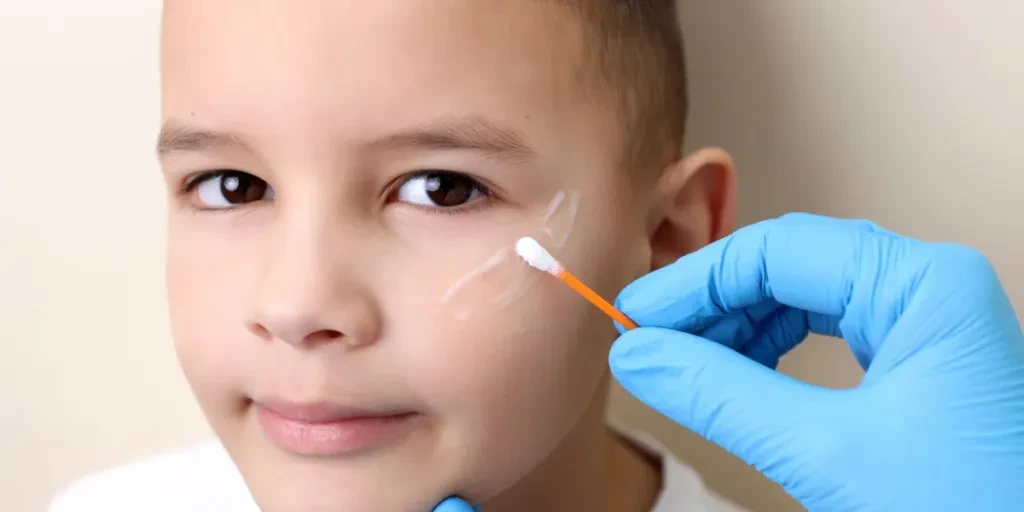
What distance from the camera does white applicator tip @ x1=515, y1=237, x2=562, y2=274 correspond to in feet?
2.33

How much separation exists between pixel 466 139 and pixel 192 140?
0.27 m

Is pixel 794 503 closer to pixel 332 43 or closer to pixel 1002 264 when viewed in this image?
pixel 1002 264

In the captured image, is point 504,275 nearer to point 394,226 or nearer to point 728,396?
point 394,226

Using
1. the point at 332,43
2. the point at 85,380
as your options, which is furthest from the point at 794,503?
the point at 85,380

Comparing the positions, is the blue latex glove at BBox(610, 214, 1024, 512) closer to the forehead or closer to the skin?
the skin

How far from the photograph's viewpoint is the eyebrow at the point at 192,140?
0.71m

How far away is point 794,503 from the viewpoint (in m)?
1.21

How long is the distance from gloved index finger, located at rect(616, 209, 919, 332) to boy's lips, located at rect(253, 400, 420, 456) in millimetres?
243

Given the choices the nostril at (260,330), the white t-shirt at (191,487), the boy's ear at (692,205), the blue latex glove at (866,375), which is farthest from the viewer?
the white t-shirt at (191,487)

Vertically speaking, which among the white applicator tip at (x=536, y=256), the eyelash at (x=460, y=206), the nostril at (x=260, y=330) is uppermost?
the eyelash at (x=460, y=206)

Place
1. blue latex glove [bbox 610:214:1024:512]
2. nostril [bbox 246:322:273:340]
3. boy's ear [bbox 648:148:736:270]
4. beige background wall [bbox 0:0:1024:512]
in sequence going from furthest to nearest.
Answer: beige background wall [bbox 0:0:1024:512] → boy's ear [bbox 648:148:736:270] → nostril [bbox 246:322:273:340] → blue latex glove [bbox 610:214:1024:512]

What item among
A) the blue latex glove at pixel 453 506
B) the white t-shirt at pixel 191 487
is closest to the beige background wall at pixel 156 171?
the white t-shirt at pixel 191 487

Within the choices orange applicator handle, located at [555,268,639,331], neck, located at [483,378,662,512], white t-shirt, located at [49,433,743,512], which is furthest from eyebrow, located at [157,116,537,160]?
white t-shirt, located at [49,433,743,512]

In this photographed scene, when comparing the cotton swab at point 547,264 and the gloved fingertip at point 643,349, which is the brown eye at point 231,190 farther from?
the gloved fingertip at point 643,349
